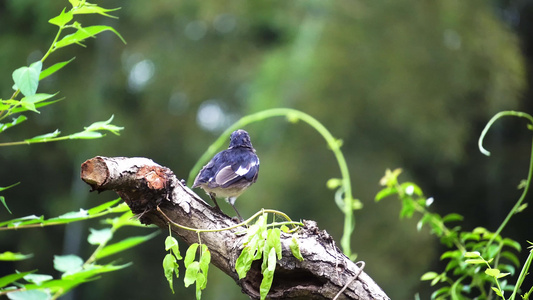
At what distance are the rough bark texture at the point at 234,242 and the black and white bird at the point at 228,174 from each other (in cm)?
29

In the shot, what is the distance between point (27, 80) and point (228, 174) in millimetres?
481

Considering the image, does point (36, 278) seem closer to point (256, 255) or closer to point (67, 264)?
point (67, 264)

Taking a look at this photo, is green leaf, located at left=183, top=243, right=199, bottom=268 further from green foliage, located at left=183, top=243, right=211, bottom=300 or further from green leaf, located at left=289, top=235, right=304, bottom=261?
green leaf, located at left=289, top=235, right=304, bottom=261

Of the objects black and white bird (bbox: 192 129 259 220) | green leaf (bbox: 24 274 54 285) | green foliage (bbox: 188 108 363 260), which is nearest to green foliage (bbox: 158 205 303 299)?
green leaf (bbox: 24 274 54 285)

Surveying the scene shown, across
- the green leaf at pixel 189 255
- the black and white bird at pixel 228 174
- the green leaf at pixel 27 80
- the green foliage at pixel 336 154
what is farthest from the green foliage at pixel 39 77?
the green foliage at pixel 336 154

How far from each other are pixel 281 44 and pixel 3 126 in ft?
6.80

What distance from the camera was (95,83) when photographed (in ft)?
10.4

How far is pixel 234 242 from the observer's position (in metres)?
0.84

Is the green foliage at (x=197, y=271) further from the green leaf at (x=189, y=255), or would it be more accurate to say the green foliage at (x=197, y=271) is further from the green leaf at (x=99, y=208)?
the green leaf at (x=99, y=208)

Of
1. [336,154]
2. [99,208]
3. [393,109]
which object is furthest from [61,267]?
[393,109]

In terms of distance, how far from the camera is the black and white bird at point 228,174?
1.18 meters

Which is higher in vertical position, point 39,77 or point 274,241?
point 39,77

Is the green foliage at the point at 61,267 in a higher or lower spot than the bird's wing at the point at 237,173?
lower

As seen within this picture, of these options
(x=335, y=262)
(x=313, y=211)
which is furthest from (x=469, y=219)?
(x=335, y=262)
